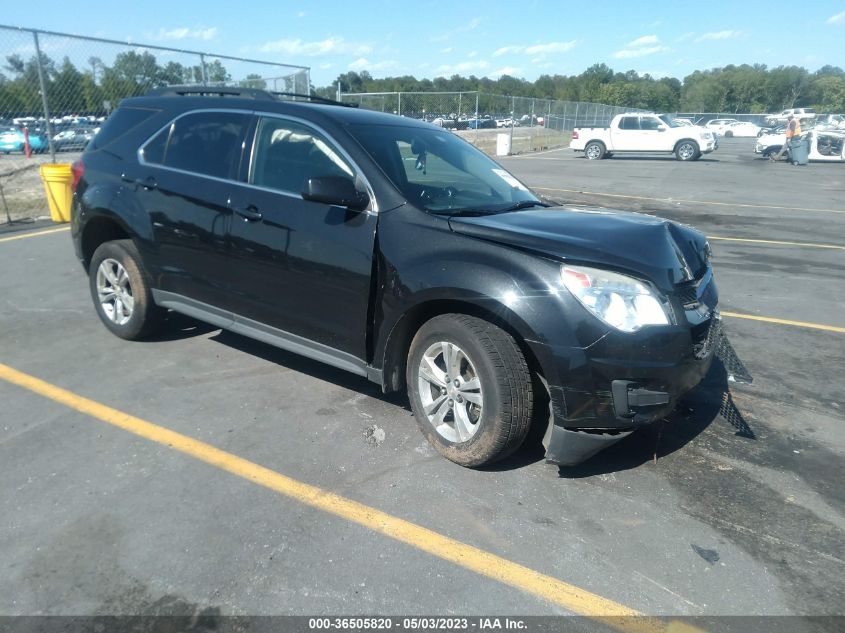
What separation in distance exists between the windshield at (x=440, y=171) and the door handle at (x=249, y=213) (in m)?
0.78

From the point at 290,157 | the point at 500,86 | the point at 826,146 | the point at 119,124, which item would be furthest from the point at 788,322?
the point at 500,86

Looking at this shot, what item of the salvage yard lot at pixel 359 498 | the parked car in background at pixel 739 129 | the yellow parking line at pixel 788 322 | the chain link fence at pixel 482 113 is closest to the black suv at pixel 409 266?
the salvage yard lot at pixel 359 498

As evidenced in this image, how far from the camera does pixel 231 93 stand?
4652 millimetres

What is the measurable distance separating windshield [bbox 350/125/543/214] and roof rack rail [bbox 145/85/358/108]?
721mm

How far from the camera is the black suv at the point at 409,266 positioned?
3000 millimetres

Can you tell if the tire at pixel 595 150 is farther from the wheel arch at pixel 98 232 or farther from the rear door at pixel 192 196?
the rear door at pixel 192 196

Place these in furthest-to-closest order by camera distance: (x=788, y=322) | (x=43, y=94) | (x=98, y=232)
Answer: (x=43, y=94), (x=788, y=322), (x=98, y=232)

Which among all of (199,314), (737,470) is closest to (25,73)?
(199,314)

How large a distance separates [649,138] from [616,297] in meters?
28.2

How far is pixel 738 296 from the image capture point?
6.81 meters

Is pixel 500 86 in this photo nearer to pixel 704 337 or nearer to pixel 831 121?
pixel 831 121

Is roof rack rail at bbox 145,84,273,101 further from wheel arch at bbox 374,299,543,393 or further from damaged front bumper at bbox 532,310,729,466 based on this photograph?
damaged front bumper at bbox 532,310,729,466

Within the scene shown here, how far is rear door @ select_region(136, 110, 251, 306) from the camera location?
4195mm

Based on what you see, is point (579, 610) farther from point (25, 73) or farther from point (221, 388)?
point (25, 73)
